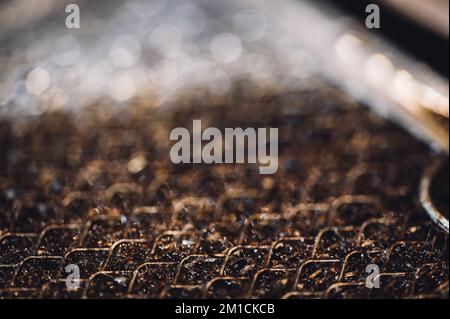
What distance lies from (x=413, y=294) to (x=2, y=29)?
2045mm

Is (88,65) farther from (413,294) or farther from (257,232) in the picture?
(413,294)

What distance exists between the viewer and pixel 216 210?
3.98 ft

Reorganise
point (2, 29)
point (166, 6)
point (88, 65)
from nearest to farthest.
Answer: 1. point (88, 65)
2. point (2, 29)
3. point (166, 6)

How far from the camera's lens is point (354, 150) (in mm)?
1407

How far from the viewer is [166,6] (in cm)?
264

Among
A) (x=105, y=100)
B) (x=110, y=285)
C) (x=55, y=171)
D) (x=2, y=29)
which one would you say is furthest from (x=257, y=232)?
(x=2, y=29)

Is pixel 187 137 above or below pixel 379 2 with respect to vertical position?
below

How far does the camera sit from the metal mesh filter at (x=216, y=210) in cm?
100

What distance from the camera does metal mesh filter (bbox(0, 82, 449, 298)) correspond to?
39.5 inches

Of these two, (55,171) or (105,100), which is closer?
(55,171)
